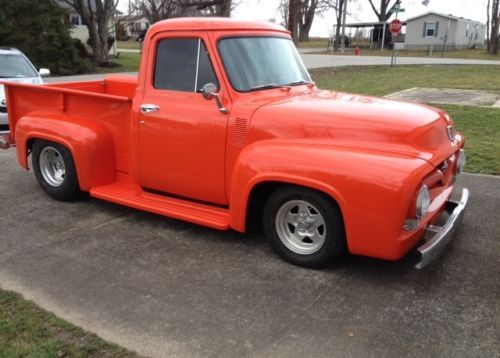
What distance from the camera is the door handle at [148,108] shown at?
4743 mm

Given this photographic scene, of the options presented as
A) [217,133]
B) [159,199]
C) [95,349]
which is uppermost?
[217,133]

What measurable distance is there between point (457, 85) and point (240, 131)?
14.7 m

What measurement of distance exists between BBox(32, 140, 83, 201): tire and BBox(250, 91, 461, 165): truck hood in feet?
7.94

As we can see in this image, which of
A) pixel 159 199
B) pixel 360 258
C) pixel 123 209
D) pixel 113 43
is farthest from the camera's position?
pixel 113 43

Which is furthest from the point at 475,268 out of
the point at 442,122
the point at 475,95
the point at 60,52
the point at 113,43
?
the point at 113,43

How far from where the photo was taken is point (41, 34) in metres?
22.4

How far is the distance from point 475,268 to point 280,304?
1.70 metres

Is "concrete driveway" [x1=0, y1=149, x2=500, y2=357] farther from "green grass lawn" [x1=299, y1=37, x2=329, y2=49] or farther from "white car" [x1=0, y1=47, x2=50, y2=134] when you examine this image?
"green grass lawn" [x1=299, y1=37, x2=329, y2=49]

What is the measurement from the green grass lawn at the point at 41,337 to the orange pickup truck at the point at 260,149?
1.54 m

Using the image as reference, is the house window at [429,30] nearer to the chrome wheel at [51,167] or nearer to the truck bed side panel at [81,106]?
the truck bed side panel at [81,106]

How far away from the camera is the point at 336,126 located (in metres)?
3.98

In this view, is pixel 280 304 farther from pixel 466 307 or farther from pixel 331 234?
pixel 466 307

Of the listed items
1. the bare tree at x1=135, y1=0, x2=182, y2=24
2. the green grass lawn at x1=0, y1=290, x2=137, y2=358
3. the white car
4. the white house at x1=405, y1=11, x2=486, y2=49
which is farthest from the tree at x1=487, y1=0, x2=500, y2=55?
the green grass lawn at x1=0, y1=290, x2=137, y2=358

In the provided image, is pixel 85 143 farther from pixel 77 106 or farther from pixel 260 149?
pixel 260 149
